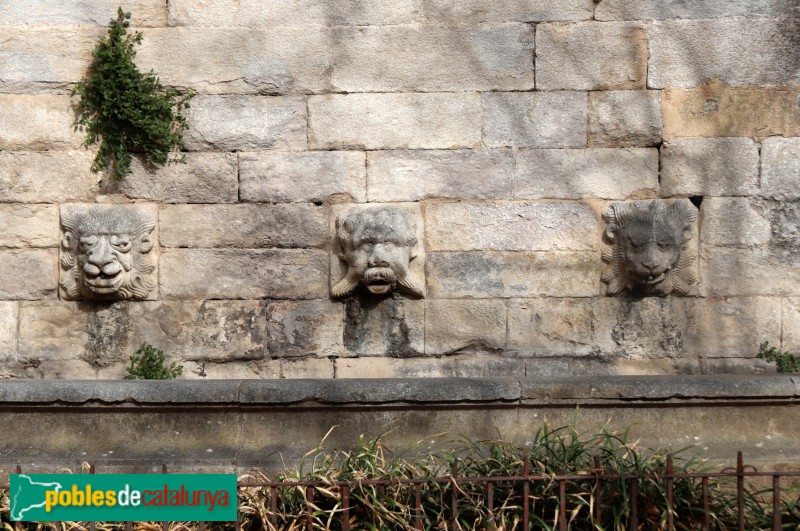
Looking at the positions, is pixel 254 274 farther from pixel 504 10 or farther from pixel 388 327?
pixel 504 10

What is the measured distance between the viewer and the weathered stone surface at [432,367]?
575cm

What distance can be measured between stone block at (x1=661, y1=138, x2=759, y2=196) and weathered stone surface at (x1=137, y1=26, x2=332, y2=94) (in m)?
2.18

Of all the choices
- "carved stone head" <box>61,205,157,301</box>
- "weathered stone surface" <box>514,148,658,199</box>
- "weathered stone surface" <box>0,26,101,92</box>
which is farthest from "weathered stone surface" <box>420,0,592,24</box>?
"carved stone head" <box>61,205,157,301</box>

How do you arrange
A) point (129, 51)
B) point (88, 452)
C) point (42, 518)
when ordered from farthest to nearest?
point (129, 51) → point (88, 452) → point (42, 518)

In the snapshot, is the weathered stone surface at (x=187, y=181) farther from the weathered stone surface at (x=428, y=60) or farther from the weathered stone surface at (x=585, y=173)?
the weathered stone surface at (x=585, y=173)

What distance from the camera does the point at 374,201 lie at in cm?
582

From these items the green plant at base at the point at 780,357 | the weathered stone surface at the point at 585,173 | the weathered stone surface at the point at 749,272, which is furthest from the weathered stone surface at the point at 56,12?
the green plant at base at the point at 780,357

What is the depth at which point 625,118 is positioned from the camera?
228 inches

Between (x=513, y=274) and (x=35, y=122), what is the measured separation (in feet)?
10.1

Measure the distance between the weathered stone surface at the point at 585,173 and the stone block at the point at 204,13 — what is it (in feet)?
6.42

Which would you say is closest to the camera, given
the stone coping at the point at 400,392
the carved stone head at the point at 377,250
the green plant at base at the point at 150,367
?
the stone coping at the point at 400,392

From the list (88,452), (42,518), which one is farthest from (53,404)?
(42,518)

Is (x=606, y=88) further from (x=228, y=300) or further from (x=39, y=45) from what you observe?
(x=39, y=45)

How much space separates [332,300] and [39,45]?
237 centimetres
